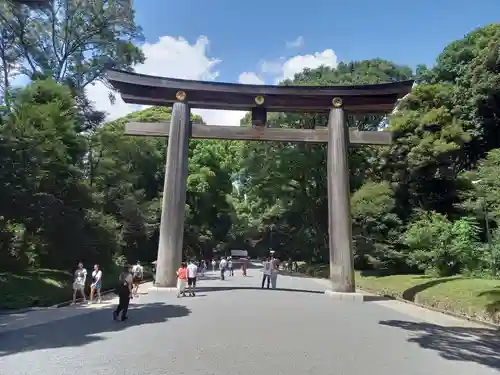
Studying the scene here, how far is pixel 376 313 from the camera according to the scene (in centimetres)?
1316

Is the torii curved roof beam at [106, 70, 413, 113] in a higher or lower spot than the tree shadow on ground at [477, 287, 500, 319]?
higher

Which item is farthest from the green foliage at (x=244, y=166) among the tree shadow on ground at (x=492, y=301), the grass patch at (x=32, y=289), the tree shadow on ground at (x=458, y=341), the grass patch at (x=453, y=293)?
the tree shadow on ground at (x=458, y=341)

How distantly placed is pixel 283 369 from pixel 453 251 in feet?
52.4

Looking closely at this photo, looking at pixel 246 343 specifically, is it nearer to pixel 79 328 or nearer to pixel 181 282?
pixel 79 328

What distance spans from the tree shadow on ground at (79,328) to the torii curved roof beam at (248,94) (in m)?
9.27

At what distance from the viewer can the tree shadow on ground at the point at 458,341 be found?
7.87 m

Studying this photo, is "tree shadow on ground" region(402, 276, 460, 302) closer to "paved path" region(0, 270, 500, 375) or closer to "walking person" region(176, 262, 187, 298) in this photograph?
"paved path" region(0, 270, 500, 375)

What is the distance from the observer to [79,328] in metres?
9.88

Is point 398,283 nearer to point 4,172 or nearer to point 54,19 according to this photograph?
point 4,172

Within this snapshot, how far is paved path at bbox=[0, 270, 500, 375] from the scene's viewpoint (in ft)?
21.8

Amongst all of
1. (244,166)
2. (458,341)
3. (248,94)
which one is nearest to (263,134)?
(248,94)

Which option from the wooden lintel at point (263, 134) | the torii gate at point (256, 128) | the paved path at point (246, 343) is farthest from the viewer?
the wooden lintel at point (263, 134)

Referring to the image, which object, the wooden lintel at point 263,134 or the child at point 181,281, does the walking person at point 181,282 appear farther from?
the wooden lintel at point 263,134

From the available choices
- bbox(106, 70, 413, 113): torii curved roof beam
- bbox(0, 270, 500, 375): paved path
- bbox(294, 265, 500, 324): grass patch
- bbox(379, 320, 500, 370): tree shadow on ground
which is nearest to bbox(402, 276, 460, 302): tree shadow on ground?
bbox(294, 265, 500, 324): grass patch
